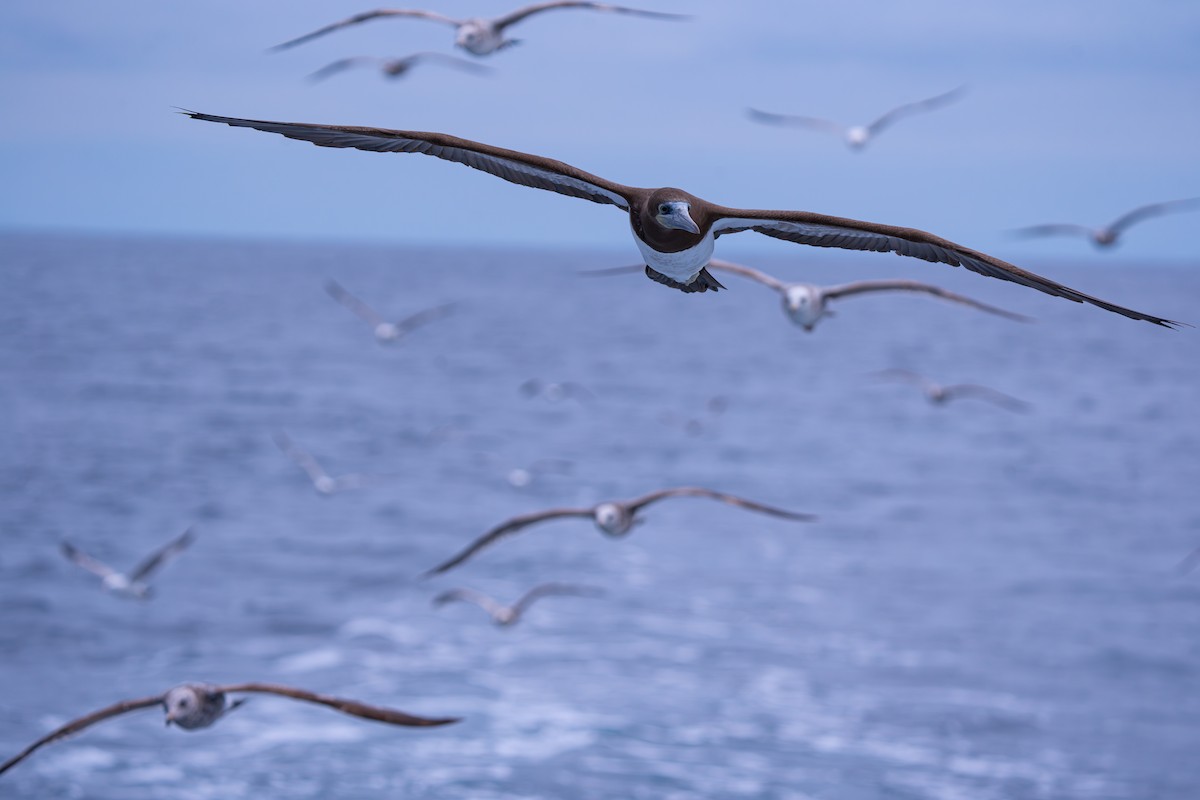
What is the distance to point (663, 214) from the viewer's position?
10148mm

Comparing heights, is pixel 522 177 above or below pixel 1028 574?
above

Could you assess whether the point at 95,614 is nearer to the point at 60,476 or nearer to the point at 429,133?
the point at 60,476

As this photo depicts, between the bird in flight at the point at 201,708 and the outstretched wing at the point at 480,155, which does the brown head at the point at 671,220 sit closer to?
the outstretched wing at the point at 480,155

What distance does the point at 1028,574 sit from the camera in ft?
130

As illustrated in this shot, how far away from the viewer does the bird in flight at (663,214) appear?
9789mm

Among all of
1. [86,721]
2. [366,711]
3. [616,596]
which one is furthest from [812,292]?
[616,596]

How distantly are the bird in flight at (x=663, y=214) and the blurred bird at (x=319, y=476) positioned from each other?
889 inches

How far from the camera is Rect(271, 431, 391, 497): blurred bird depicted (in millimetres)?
33906

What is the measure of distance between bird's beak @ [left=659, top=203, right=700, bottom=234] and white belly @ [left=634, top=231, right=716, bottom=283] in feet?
1.08

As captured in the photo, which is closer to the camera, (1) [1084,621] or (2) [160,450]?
(1) [1084,621]

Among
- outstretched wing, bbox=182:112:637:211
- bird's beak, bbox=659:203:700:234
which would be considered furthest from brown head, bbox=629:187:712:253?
outstretched wing, bbox=182:112:637:211

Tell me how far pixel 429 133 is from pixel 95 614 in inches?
994

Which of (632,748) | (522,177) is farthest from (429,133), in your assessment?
(632,748)

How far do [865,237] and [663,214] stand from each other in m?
1.40
